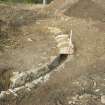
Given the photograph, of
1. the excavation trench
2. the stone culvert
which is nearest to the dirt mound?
the stone culvert

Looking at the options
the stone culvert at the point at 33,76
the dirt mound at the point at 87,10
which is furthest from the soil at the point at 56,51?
the stone culvert at the point at 33,76

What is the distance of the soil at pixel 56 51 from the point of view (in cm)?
657

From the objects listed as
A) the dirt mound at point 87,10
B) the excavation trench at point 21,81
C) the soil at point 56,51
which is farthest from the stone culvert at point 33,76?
the dirt mound at point 87,10

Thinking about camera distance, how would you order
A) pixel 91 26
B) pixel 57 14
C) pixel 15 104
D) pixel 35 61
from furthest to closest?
pixel 57 14, pixel 91 26, pixel 35 61, pixel 15 104

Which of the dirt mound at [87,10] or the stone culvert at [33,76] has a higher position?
the dirt mound at [87,10]

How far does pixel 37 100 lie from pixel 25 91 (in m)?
0.40

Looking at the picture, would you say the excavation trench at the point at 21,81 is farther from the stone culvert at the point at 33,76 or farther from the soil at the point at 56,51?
the soil at the point at 56,51

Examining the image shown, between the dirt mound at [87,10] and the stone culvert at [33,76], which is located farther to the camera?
the dirt mound at [87,10]

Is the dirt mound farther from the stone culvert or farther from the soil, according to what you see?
the stone culvert

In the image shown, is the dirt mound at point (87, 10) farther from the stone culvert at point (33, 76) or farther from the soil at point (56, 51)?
the stone culvert at point (33, 76)

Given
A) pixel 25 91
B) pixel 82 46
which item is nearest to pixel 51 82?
pixel 25 91

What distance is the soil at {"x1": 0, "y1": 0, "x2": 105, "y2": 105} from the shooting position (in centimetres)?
657

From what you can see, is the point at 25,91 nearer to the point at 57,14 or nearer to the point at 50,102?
the point at 50,102

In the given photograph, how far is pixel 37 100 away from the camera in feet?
21.0
